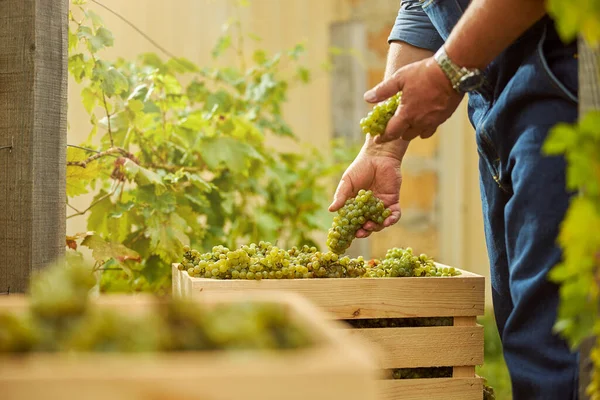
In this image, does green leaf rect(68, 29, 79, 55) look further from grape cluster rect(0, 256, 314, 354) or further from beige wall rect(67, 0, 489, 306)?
beige wall rect(67, 0, 489, 306)

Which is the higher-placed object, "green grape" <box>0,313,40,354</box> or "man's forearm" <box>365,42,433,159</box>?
"man's forearm" <box>365,42,433,159</box>

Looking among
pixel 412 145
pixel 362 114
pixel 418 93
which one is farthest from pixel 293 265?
pixel 412 145

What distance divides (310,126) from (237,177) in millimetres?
2058

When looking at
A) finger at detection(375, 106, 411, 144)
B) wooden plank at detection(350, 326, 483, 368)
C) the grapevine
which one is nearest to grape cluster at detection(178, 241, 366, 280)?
the grapevine

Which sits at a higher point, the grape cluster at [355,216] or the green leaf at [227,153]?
the green leaf at [227,153]

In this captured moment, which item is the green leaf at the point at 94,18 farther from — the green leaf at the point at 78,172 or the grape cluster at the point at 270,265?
the grape cluster at the point at 270,265

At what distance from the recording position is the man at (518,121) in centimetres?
118

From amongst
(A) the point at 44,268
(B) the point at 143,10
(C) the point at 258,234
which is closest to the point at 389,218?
(A) the point at 44,268

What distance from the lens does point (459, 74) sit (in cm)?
126

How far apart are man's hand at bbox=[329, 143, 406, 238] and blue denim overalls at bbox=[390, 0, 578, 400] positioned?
338 mm

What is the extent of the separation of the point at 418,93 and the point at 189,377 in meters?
0.83

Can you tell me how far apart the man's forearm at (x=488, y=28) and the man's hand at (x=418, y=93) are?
0.06m

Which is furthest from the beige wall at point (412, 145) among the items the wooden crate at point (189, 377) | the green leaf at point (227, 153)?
the wooden crate at point (189, 377)

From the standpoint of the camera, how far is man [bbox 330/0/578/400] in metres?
1.18
